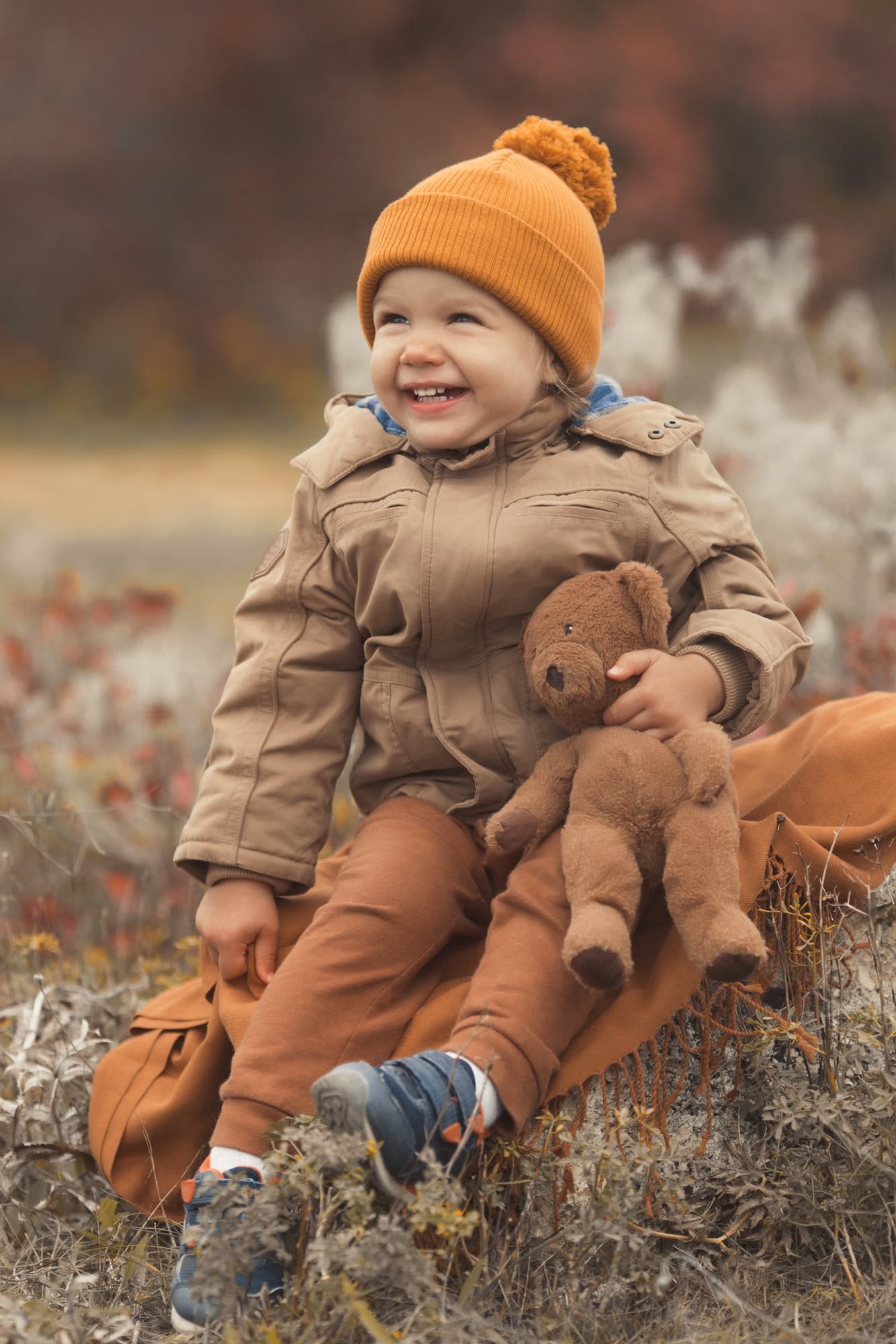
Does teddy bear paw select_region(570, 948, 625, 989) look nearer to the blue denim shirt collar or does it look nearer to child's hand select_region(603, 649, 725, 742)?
child's hand select_region(603, 649, 725, 742)

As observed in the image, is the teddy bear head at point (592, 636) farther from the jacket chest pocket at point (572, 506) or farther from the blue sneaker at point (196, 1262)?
the blue sneaker at point (196, 1262)

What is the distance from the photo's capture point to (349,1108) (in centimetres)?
175

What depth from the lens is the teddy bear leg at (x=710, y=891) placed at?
182 cm

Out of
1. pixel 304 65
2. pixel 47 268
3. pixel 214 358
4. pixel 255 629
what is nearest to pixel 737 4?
pixel 304 65

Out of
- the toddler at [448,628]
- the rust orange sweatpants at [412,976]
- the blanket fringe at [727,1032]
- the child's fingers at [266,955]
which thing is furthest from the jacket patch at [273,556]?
the blanket fringe at [727,1032]

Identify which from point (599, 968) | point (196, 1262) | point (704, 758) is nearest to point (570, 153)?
point (704, 758)

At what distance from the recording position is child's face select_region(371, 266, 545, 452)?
2.21 m

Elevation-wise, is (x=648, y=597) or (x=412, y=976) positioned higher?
(x=648, y=597)

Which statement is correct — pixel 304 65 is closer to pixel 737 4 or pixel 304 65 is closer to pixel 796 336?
pixel 737 4

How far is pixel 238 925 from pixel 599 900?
0.74 meters

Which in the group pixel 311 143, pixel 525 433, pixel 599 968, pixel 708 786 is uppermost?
pixel 311 143

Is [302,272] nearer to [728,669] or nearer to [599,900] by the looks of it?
[728,669]

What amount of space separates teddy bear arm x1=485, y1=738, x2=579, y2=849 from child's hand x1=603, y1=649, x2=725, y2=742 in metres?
0.10

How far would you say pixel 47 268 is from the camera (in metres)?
6.01
